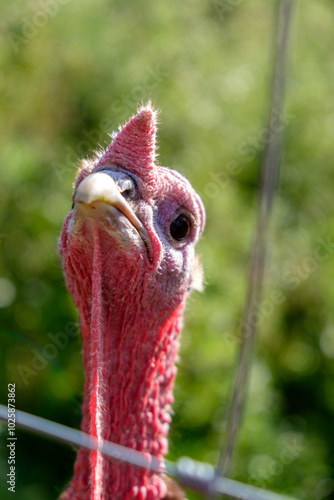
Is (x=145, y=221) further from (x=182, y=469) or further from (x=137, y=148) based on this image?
(x=182, y=469)


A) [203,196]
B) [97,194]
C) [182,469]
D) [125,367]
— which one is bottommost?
[182,469]

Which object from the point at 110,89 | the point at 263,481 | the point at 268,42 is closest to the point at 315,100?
the point at 268,42

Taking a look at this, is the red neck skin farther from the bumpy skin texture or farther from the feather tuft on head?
the feather tuft on head

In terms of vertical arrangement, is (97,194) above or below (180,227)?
below

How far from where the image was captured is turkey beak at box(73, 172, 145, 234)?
0.99 m

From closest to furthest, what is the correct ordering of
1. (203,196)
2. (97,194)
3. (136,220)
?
1. (97,194)
2. (136,220)
3. (203,196)

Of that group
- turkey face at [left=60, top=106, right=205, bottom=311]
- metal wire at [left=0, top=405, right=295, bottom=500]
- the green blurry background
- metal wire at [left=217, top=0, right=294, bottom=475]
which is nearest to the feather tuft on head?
turkey face at [left=60, top=106, right=205, bottom=311]

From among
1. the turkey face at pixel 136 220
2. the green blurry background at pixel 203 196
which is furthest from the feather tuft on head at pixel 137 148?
the green blurry background at pixel 203 196

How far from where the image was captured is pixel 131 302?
126cm

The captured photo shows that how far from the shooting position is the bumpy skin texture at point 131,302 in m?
1.14

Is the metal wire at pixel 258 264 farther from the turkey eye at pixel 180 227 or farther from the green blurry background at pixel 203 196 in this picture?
the green blurry background at pixel 203 196

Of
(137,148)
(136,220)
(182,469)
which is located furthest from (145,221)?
(182,469)

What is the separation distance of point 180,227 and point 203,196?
1.99 meters

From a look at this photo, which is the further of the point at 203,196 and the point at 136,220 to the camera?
the point at 203,196
